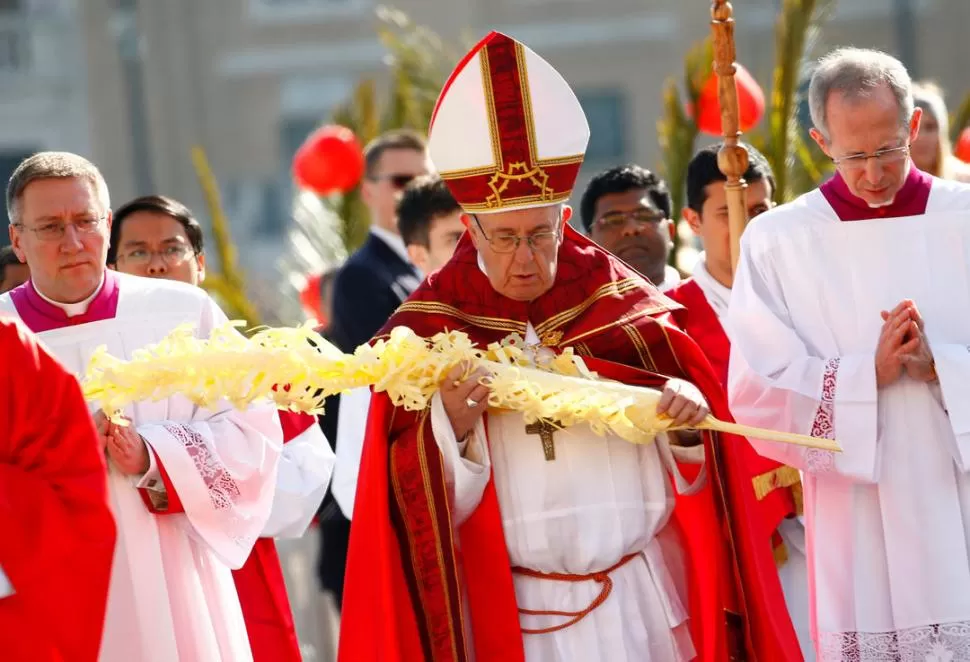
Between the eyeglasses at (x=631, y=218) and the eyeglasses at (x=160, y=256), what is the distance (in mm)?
1585

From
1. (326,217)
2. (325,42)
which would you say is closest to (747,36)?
(325,42)

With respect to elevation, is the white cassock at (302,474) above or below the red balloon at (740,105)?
below

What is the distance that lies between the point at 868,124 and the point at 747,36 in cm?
1949

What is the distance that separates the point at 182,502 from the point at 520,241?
132 cm

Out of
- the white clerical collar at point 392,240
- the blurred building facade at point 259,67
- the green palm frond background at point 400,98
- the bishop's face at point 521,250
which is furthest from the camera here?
the blurred building facade at point 259,67

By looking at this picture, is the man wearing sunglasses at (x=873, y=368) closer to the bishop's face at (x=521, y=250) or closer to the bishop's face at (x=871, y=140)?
the bishop's face at (x=871, y=140)

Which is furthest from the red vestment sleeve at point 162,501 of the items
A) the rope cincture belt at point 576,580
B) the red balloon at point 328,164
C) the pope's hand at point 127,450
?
the red balloon at point 328,164

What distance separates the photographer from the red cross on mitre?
5.36m

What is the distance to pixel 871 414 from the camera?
5492 millimetres

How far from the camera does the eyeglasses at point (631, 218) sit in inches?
272

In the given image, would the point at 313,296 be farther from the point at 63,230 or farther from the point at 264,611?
the point at 63,230

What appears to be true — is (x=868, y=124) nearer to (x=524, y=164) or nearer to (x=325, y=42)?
(x=524, y=164)

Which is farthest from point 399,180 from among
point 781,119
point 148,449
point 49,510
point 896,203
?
point 49,510

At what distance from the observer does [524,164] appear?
5.36m
